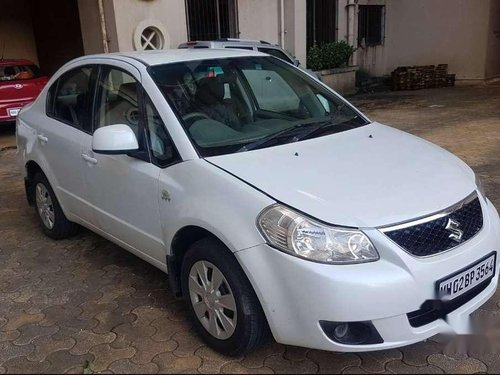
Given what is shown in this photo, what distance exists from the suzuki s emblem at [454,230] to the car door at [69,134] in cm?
242

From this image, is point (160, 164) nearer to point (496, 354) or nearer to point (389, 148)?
point (389, 148)

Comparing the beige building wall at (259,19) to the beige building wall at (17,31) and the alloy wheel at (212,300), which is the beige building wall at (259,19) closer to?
the beige building wall at (17,31)

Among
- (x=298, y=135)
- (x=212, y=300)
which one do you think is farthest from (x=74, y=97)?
(x=212, y=300)

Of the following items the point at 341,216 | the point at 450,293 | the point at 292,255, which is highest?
the point at 341,216

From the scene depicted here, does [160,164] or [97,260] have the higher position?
[160,164]

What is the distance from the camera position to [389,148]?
9.93 ft

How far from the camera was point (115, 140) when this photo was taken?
2.93 metres

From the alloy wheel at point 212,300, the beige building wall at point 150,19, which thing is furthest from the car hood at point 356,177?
the beige building wall at point 150,19

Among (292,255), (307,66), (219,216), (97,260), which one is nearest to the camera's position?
(292,255)

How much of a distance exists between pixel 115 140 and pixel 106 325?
1.13 m

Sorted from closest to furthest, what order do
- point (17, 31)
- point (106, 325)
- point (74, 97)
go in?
1. point (106, 325)
2. point (74, 97)
3. point (17, 31)

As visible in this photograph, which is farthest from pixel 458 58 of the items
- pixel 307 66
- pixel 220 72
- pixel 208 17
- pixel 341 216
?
pixel 341 216

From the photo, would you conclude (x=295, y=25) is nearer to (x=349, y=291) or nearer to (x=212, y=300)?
(x=212, y=300)

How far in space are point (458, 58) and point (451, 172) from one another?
13069 millimetres
